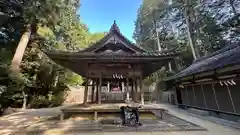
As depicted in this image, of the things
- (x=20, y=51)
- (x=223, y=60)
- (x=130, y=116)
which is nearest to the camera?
(x=130, y=116)

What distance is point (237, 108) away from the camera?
620 cm

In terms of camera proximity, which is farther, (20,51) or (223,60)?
(20,51)

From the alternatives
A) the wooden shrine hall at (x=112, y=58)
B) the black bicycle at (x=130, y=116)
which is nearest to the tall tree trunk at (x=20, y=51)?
the wooden shrine hall at (x=112, y=58)

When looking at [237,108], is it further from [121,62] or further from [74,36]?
[74,36]

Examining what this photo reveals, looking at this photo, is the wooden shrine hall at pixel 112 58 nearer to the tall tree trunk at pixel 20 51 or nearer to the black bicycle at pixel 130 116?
the black bicycle at pixel 130 116

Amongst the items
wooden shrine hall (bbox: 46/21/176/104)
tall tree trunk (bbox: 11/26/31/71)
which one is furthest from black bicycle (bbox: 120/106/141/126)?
tall tree trunk (bbox: 11/26/31/71)

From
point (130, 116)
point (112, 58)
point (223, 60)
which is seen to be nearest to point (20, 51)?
point (112, 58)

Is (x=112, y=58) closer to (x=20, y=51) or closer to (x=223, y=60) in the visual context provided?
(x=223, y=60)

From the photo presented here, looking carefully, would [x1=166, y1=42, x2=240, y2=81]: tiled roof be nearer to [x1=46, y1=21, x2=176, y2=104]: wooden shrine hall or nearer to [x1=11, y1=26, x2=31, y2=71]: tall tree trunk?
[x1=46, y1=21, x2=176, y2=104]: wooden shrine hall

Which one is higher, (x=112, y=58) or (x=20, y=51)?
(x=20, y=51)

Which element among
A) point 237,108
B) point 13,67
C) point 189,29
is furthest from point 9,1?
point 189,29

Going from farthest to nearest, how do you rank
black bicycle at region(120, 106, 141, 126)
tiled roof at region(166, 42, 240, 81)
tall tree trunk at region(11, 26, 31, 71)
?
tall tree trunk at region(11, 26, 31, 71) < tiled roof at region(166, 42, 240, 81) < black bicycle at region(120, 106, 141, 126)

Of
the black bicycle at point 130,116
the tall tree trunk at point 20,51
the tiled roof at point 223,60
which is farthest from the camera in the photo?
the tall tree trunk at point 20,51

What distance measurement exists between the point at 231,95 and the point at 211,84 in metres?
1.42
